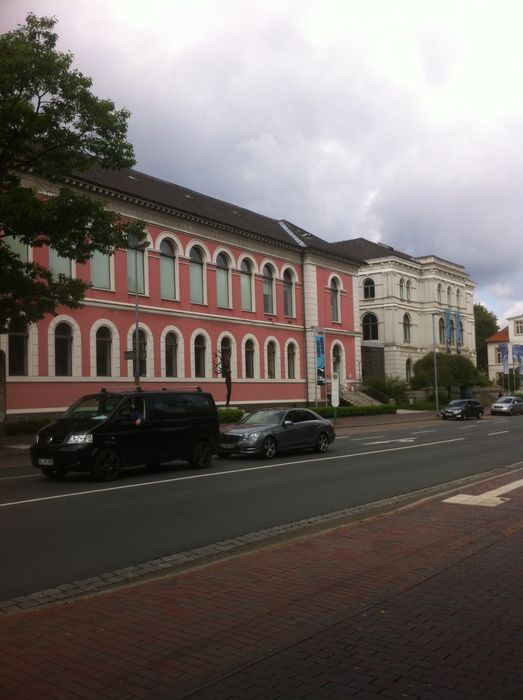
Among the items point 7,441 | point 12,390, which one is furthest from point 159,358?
point 7,441

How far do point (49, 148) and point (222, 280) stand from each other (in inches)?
928

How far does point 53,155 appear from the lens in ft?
60.8

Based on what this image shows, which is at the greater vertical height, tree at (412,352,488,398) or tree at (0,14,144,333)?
tree at (0,14,144,333)

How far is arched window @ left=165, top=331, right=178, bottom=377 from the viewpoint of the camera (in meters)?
37.6

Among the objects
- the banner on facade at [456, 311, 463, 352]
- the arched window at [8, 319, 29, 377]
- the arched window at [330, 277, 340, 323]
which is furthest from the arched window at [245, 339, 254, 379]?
the banner on facade at [456, 311, 463, 352]

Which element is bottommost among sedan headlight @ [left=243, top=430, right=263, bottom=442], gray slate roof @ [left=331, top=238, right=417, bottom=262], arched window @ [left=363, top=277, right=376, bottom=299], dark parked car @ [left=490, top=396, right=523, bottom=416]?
dark parked car @ [left=490, top=396, right=523, bottom=416]

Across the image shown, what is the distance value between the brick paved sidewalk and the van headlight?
726cm

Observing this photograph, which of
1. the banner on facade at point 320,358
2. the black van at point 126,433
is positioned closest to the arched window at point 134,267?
the banner on facade at point 320,358

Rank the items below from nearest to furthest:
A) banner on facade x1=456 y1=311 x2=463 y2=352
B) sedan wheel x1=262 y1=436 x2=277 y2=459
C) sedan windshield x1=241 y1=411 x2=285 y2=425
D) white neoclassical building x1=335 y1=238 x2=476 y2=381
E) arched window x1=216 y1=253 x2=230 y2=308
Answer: sedan wheel x1=262 y1=436 x2=277 y2=459 → sedan windshield x1=241 y1=411 x2=285 y2=425 → arched window x1=216 y1=253 x2=230 y2=308 → white neoclassical building x1=335 y1=238 x2=476 y2=381 → banner on facade x1=456 y1=311 x2=463 y2=352

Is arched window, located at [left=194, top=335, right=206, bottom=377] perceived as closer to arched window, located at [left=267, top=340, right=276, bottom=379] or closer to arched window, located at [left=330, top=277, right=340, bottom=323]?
arched window, located at [left=267, top=340, right=276, bottom=379]

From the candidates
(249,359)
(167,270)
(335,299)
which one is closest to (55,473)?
(167,270)

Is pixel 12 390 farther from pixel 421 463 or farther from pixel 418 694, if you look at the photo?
pixel 418 694

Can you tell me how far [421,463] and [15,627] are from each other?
42.1ft

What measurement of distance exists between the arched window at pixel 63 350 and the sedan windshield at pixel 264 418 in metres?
14.2
